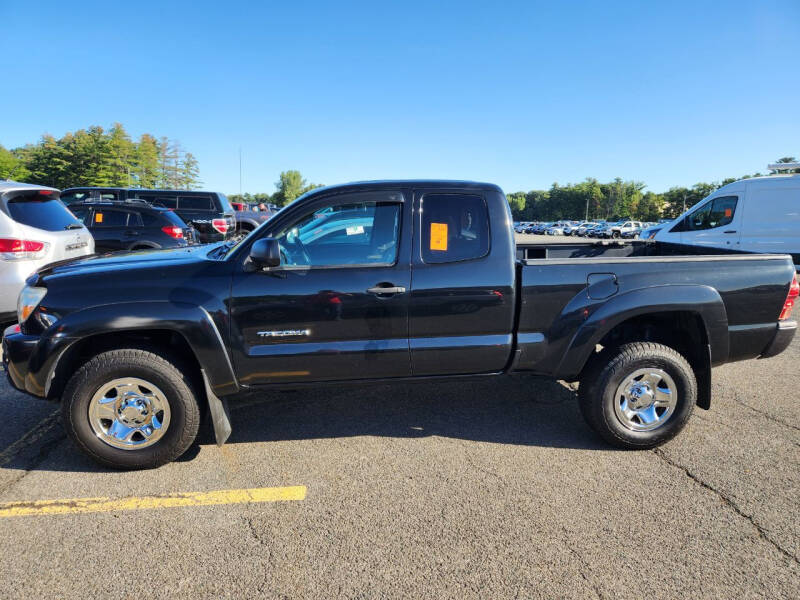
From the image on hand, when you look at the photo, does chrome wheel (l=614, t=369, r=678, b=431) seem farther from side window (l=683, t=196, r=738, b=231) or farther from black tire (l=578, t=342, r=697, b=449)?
side window (l=683, t=196, r=738, b=231)

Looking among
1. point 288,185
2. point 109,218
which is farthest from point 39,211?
point 288,185

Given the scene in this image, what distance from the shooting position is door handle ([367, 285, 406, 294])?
3.06m

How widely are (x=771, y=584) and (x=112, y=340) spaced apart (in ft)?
12.2

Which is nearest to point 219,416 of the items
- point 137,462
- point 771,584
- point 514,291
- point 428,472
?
point 137,462

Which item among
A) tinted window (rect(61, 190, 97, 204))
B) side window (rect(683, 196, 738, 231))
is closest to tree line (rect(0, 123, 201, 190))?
tinted window (rect(61, 190, 97, 204))

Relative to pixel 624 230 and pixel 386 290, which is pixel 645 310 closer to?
pixel 386 290

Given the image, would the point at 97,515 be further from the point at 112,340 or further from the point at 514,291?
the point at 514,291

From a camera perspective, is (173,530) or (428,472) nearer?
(173,530)

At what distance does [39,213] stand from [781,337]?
7571 millimetres

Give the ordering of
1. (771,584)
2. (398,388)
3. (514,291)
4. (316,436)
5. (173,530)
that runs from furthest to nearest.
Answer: (398,388) < (316,436) < (514,291) < (173,530) < (771,584)

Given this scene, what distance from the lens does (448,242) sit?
3.23 metres

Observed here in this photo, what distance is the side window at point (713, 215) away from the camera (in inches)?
403

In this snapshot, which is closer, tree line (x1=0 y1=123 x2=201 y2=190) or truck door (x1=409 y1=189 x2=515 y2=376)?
truck door (x1=409 y1=189 x2=515 y2=376)

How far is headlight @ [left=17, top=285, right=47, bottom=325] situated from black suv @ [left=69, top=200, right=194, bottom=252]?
695cm
